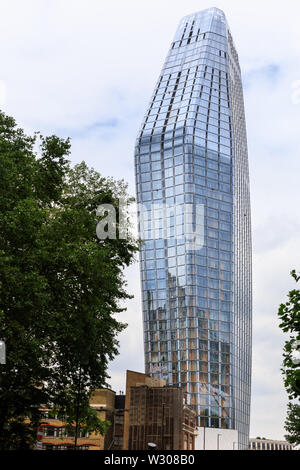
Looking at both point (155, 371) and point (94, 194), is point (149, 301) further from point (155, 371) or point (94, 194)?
point (94, 194)

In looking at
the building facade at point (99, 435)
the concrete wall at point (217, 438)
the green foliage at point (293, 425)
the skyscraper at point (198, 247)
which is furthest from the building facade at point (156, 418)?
the skyscraper at point (198, 247)

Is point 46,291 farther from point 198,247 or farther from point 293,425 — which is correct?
point 198,247

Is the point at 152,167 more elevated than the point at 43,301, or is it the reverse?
the point at 152,167

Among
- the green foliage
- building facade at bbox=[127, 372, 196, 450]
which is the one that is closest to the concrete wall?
building facade at bbox=[127, 372, 196, 450]

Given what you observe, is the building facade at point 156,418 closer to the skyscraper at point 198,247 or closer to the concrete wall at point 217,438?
the concrete wall at point 217,438

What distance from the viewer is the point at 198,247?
12662 cm

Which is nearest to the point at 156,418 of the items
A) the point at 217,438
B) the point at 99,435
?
the point at 99,435

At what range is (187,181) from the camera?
128375 mm

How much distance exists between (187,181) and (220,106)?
24.5 meters

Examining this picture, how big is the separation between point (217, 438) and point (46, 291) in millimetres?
102473

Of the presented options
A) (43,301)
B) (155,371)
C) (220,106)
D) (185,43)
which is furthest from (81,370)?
(185,43)

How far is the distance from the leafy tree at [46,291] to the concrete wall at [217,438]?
89.1 m

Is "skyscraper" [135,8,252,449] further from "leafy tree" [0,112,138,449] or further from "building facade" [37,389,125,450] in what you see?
"leafy tree" [0,112,138,449]

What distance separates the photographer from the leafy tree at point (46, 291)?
25094 millimetres
